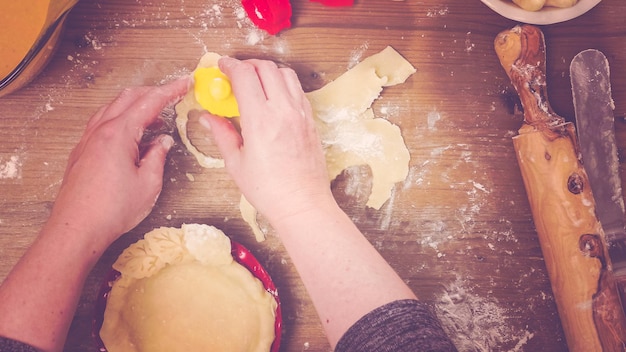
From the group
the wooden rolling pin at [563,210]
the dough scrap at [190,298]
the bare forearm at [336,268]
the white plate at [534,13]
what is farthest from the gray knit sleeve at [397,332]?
the white plate at [534,13]

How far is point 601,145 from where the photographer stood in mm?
923

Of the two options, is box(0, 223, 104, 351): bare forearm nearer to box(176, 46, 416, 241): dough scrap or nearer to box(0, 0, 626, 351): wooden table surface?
box(0, 0, 626, 351): wooden table surface

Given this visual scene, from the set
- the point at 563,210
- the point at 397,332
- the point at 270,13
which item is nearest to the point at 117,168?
the point at 270,13

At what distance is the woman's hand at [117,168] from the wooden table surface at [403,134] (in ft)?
0.21

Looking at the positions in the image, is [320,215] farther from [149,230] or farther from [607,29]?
[607,29]

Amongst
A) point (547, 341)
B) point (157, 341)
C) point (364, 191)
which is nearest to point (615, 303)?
point (547, 341)

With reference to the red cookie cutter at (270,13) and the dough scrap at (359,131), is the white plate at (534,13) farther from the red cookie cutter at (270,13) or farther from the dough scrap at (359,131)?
the red cookie cutter at (270,13)

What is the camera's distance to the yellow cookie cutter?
37.2 inches

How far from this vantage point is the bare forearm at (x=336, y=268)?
757 millimetres

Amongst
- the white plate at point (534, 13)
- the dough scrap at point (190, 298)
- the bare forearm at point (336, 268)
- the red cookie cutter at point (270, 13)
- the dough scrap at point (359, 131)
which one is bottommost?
the dough scrap at point (190, 298)

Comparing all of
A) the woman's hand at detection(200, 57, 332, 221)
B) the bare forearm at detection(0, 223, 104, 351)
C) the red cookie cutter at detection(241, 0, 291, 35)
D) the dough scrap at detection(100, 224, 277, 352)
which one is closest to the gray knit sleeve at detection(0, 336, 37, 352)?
the bare forearm at detection(0, 223, 104, 351)

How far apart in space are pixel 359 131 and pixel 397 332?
0.45 m

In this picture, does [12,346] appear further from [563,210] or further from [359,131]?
[563,210]

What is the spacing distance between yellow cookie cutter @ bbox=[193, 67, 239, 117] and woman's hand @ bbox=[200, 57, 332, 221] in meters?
0.03
